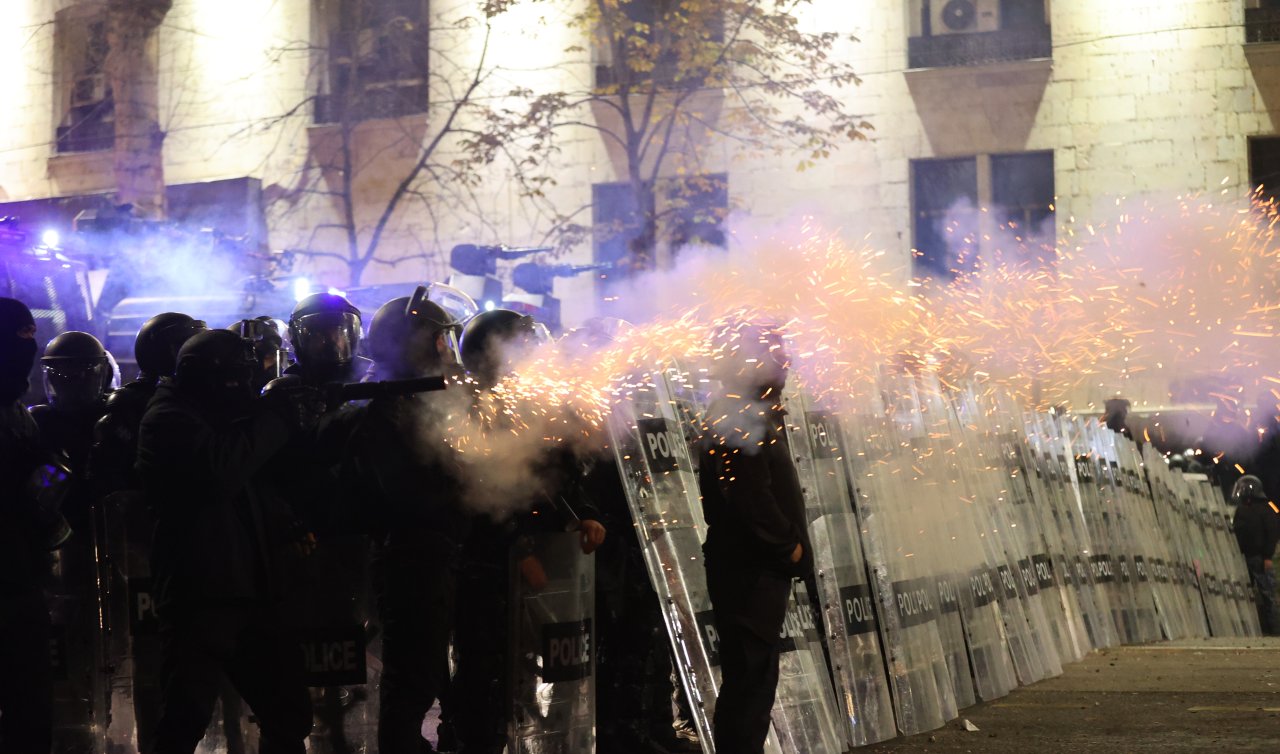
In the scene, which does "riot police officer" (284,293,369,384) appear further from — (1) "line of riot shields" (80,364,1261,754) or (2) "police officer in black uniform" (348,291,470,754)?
(1) "line of riot shields" (80,364,1261,754)

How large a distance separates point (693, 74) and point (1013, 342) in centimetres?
1226

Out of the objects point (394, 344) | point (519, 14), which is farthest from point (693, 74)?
point (394, 344)

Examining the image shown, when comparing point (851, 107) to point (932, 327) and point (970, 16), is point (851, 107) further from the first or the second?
point (932, 327)

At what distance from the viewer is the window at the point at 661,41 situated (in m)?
23.1

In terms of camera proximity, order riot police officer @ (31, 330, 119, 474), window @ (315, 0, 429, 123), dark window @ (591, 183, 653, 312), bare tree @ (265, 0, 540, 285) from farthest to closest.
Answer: window @ (315, 0, 429, 123)
bare tree @ (265, 0, 540, 285)
dark window @ (591, 183, 653, 312)
riot police officer @ (31, 330, 119, 474)

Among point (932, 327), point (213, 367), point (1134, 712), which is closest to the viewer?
point (213, 367)

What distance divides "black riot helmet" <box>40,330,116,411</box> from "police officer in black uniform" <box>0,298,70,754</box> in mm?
1768

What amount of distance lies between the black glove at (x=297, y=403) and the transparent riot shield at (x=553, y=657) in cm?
103

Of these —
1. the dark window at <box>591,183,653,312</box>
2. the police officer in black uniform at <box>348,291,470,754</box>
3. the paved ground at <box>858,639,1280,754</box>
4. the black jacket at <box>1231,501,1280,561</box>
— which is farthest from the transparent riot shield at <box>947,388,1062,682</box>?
the dark window at <box>591,183,653,312</box>

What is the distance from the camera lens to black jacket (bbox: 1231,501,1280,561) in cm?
1720

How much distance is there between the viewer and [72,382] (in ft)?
25.9

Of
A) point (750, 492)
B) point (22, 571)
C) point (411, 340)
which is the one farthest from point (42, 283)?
point (750, 492)

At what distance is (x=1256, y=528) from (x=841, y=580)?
36.7 feet

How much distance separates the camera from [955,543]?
8.97 metres
